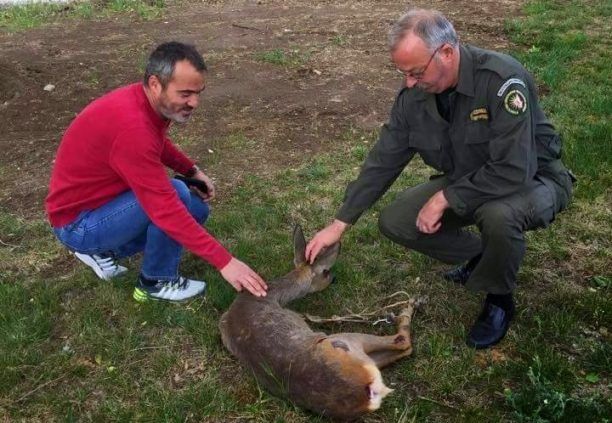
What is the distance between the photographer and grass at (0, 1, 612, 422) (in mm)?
3414

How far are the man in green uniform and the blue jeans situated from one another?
3.74 ft

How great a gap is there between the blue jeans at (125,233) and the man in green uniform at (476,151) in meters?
1.14

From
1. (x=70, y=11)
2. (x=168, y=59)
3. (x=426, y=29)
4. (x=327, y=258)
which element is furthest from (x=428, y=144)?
(x=70, y=11)

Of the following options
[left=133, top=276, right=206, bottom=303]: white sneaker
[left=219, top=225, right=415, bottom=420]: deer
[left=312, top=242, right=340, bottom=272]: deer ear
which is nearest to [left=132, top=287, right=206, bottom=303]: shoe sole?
[left=133, top=276, right=206, bottom=303]: white sneaker

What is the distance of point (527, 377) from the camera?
3.47m

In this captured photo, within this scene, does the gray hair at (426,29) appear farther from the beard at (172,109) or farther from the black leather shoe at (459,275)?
the black leather shoe at (459,275)

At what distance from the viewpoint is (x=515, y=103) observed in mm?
3422

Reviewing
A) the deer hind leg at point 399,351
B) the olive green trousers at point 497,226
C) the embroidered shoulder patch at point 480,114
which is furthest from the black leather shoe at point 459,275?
the embroidered shoulder patch at point 480,114

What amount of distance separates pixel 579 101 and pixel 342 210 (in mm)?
4051

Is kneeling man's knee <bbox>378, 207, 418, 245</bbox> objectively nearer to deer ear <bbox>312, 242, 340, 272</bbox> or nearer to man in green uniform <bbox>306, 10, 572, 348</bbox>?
man in green uniform <bbox>306, 10, 572, 348</bbox>

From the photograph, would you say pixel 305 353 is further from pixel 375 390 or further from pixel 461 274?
pixel 461 274

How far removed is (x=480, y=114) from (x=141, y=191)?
1.94m

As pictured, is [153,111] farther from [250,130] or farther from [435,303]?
[250,130]

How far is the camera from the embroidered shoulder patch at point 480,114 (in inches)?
139
